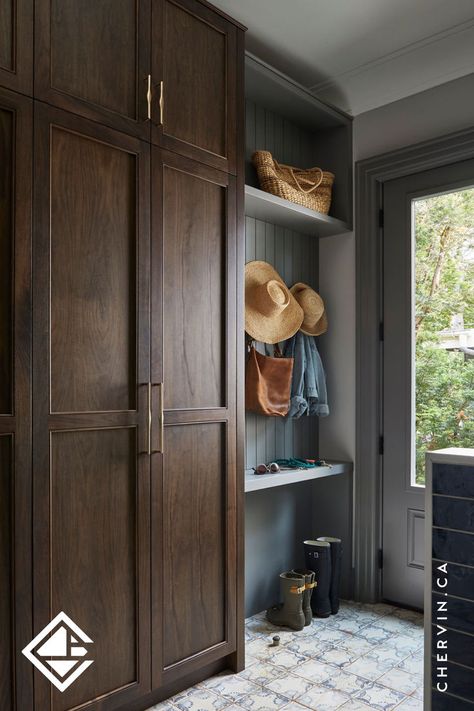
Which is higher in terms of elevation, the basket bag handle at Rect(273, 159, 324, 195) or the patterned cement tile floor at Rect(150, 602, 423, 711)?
the basket bag handle at Rect(273, 159, 324, 195)

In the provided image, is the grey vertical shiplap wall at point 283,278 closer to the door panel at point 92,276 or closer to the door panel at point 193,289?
the door panel at point 193,289

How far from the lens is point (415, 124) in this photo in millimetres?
3016

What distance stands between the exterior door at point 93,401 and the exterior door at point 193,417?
72 mm

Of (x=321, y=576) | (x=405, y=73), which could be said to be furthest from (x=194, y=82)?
(x=321, y=576)

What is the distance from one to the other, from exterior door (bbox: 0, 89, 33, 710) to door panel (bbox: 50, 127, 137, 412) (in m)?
0.10

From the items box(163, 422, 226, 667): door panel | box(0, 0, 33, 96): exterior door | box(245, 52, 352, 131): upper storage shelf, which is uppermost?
box(245, 52, 352, 131): upper storage shelf

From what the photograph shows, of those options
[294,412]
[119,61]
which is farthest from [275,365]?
[119,61]

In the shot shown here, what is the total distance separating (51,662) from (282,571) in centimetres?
161

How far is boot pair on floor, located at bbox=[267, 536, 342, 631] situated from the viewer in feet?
9.08

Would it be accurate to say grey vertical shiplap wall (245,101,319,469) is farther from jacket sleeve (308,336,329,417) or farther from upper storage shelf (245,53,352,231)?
jacket sleeve (308,336,329,417)

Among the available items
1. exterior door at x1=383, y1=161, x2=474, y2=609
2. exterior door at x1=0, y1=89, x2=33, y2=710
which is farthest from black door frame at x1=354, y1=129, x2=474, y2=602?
exterior door at x1=0, y1=89, x2=33, y2=710

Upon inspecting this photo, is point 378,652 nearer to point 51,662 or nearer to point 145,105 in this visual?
point 51,662

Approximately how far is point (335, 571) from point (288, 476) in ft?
1.98

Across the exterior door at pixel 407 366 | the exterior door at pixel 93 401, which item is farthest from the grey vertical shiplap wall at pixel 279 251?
the exterior door at pixel 93 401
